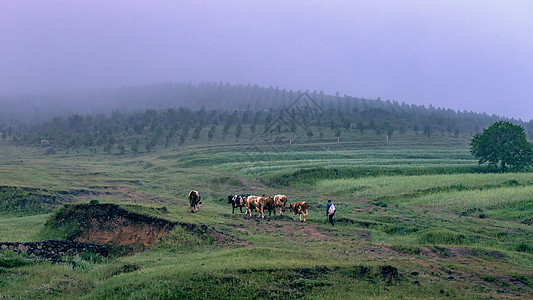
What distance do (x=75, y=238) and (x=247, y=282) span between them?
1417 centimetres

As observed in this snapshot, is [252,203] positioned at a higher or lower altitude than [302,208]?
lower

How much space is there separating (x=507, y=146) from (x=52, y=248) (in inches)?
2204

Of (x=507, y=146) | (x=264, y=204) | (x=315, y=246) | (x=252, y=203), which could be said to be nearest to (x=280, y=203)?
(x=264, y=204)

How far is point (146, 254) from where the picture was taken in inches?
664

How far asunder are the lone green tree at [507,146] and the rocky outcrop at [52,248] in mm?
53174

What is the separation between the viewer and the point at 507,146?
5062 centimetres

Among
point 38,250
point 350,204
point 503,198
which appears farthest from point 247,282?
point 503,198

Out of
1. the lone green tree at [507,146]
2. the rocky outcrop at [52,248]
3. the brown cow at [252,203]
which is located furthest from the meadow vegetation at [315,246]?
the lone green tree at [507,146]

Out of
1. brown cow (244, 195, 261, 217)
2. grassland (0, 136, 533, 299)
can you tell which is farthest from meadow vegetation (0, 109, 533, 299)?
brown cow (244, 195, 261, 217)

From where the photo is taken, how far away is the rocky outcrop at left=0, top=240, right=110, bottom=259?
47.6 feet

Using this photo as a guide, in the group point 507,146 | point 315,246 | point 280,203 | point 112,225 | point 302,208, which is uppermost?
point 507,146

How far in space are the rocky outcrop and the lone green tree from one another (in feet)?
174

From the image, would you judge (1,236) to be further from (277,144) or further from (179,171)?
(277,144)

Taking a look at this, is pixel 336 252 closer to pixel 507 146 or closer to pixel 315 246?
pixel 315 246
